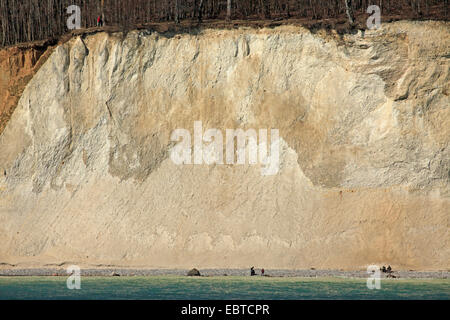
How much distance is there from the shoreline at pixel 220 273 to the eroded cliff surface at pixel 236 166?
73 centimetres

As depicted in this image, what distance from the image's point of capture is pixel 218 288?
30.1 metres

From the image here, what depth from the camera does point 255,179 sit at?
37.3 meters

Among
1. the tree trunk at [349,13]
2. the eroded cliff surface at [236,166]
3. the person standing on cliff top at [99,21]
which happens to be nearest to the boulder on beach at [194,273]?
the eroded cliff surface at [236,166]

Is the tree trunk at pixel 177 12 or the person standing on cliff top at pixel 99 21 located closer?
the tree trunk at pixel 177 12

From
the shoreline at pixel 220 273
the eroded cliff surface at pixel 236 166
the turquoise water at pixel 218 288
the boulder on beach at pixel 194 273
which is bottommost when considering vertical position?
the shoreline at pixel 220 273

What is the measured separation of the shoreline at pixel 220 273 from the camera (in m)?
33.8

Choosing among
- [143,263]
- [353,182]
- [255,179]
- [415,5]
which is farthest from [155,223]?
[415,5]

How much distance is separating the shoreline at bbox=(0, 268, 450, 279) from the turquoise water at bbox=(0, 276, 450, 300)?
0.94 m

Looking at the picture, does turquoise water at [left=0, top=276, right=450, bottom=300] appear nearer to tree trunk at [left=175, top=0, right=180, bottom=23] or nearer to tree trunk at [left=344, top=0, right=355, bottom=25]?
tree trunk at [left=344, top=0, right=355, bottom=25]

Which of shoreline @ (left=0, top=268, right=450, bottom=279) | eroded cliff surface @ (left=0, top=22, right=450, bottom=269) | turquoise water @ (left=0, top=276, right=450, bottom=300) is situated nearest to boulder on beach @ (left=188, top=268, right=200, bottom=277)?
shoreline @ (left=0, top=268, right=450, bottom=279)

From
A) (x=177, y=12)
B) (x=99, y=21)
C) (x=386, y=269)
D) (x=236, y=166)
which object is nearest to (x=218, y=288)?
(x=386, y=269)

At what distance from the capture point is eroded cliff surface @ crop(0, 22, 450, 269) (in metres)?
36.2

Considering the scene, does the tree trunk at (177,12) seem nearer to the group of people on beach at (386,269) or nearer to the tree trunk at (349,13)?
the tree trunk at (349,13)

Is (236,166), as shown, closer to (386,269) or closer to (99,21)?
(386,269)
